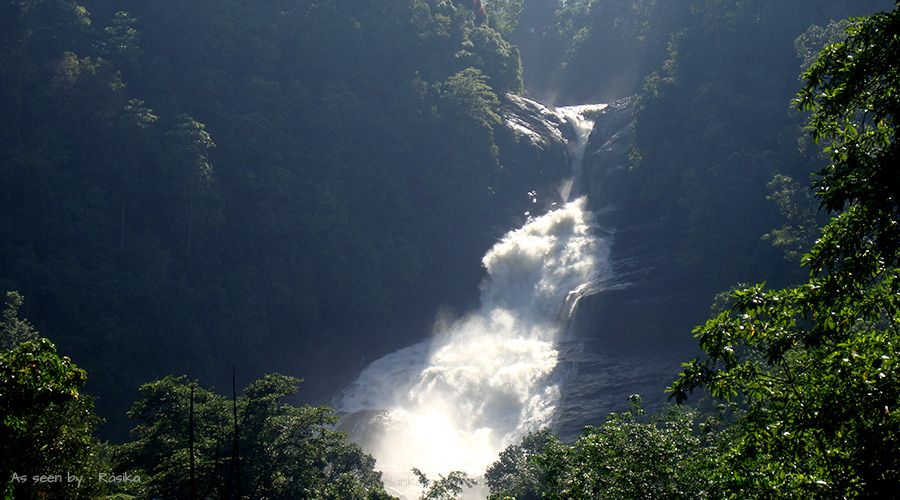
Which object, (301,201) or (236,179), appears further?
(301,201)

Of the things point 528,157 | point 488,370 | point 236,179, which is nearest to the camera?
point 488,370

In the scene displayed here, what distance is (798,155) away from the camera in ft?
141

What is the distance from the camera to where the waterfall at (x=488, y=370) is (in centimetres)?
3950

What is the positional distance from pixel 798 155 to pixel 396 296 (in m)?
27.4

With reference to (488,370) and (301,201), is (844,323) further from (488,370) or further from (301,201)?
(301,201)

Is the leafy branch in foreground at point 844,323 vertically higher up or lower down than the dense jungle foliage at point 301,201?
lower down

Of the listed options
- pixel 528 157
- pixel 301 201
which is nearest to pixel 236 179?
pixel 301 201

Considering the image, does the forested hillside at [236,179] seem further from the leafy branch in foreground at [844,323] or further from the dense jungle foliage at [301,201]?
the leafy branch in foreground at [844,323]

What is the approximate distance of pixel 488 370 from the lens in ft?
146

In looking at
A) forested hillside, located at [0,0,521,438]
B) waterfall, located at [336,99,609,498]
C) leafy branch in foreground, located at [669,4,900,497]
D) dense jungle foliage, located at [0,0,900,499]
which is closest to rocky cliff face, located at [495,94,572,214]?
dense jungle foliage, located at [0,0,900,499]

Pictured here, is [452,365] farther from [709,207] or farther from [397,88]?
[397,88]

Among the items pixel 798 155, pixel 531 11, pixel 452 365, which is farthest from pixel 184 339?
pixel 531 11

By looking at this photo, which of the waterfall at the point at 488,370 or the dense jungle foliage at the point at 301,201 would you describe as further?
the waterfall at the point at 488,370

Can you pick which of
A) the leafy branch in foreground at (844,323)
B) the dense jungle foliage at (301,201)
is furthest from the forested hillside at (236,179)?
the leafy branch in foreground at (844,323)
